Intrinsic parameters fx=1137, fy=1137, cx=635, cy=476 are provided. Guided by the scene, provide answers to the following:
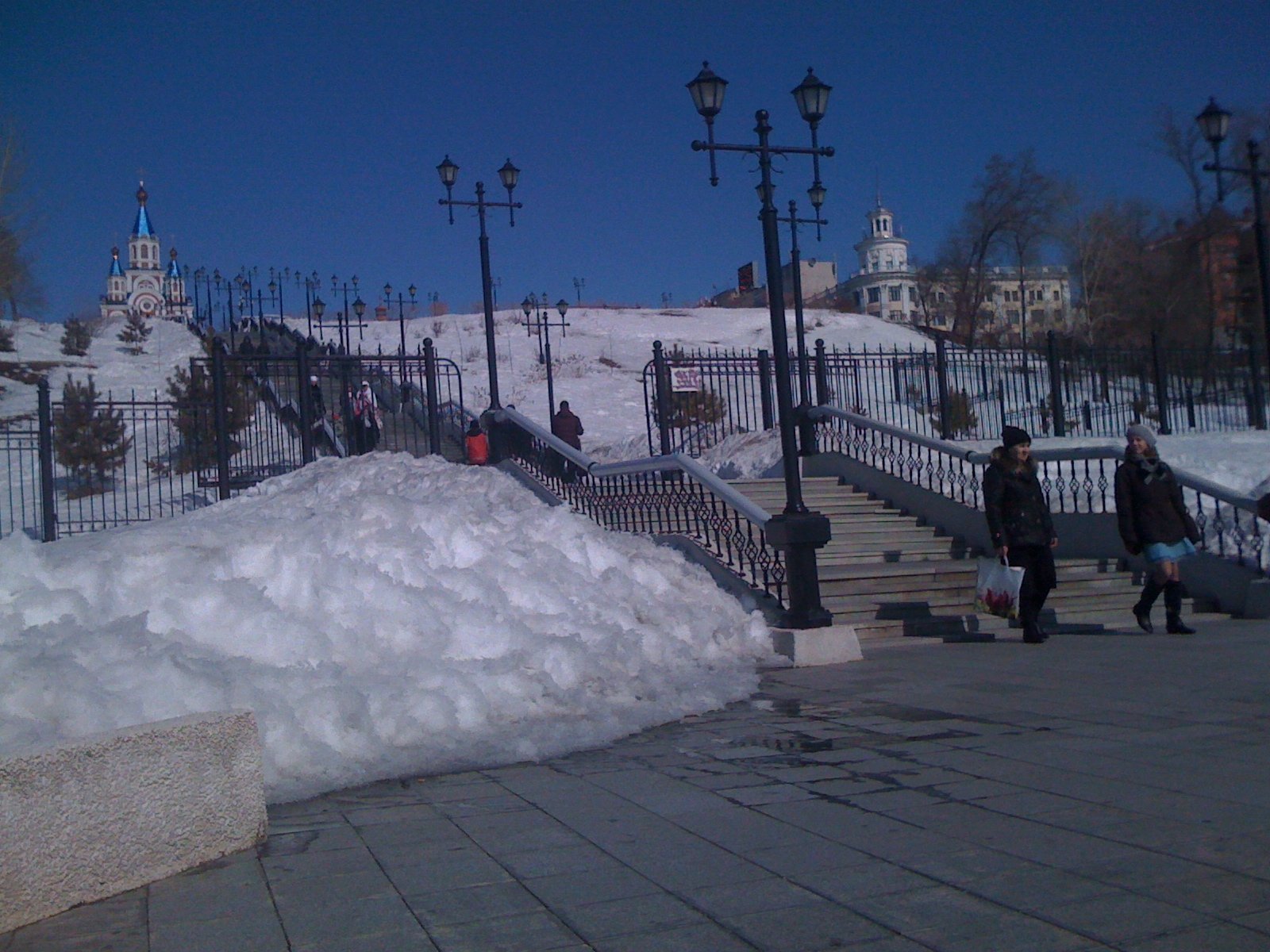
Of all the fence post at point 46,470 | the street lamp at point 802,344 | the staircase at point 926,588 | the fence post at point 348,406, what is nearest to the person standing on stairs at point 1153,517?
the staircase at point 926,588

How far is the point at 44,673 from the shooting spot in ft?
18.5

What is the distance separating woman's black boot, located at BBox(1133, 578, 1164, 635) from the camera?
32.7ft

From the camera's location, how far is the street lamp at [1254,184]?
16.6 meters

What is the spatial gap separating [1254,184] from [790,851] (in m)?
16.2

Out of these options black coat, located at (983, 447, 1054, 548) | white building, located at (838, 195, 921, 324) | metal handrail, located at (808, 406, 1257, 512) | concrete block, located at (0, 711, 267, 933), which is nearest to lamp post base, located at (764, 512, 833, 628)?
black coat, located at (983, 447, 1054, 548)

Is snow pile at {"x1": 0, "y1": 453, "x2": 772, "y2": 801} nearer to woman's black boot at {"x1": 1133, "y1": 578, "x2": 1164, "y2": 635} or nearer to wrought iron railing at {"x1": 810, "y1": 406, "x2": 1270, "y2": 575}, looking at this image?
woman's black boot at {"x1": 1133, "y1": 578, "x2": 1164, "y2": 635}

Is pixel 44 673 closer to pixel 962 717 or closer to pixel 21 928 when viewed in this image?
pixel 21 928

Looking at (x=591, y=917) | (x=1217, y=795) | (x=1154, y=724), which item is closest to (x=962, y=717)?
(x=1154, y=724)

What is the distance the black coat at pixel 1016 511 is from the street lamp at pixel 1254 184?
381 inches

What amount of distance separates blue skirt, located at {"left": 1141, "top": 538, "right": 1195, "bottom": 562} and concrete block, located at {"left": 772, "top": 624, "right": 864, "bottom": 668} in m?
2.71

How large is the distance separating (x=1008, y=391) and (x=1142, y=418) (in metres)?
2.50

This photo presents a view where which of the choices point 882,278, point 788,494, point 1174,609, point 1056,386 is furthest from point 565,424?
point 882,278

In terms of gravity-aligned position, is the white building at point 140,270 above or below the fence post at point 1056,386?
above

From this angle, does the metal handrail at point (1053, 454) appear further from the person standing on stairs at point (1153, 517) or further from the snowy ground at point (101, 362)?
the snowy ground at point (101, 362)
